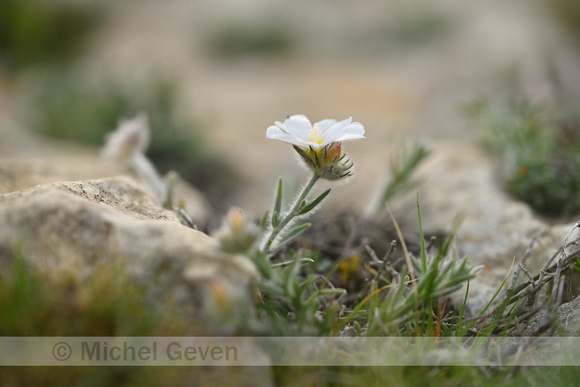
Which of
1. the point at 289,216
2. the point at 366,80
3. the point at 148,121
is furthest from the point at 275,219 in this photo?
the point at 366,80

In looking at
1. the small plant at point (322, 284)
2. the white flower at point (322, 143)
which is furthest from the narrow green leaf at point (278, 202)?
the white flower at point (322, 143)

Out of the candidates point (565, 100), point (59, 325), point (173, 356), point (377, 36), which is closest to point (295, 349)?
point (173, 356)

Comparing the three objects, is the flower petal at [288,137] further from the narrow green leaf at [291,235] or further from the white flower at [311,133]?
the narrow green leaf at [291,235]

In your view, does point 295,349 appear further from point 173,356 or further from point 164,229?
point 164,229

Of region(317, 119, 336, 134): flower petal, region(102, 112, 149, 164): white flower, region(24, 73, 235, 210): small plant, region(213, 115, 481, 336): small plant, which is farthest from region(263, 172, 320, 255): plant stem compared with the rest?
region(24, 73, 235, 210): small plant

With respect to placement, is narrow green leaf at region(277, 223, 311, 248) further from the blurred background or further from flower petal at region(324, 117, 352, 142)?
the blurred background
